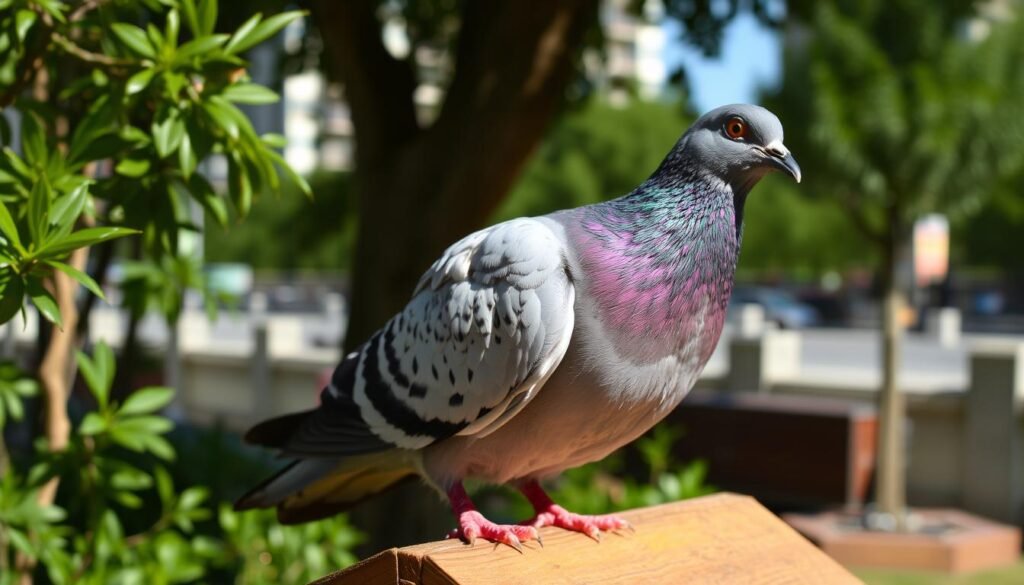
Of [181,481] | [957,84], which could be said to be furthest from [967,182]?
[181,481]

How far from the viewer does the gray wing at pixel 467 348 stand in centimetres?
220

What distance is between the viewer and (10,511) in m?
3.13

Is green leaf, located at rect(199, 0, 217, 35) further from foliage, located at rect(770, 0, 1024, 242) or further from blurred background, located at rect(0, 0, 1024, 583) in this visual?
foliage, located at rect(770, 0, 1024, 242)

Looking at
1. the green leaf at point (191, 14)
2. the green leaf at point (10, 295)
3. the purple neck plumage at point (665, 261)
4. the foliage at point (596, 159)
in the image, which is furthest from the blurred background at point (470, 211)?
the foliage at point (596, 159)

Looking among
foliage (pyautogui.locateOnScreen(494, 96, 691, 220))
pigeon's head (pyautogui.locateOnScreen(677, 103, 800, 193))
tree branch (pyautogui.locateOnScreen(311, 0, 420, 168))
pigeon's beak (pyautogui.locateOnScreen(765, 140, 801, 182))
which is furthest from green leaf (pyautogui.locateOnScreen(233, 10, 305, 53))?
foliage (pyautogui.locateOnScreen(494, 96, 691, 220))

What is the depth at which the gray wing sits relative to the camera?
86.5 inches

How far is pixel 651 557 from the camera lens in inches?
95.7

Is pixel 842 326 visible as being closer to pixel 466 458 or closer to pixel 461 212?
pixel 461 212

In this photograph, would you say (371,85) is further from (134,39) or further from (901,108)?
(901,108)

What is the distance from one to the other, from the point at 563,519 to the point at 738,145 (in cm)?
96

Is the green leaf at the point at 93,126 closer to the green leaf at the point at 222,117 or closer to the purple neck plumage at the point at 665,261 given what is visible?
the green leaf at the point at 222,117

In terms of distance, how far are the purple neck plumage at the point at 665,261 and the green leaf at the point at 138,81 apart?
1.04 metres

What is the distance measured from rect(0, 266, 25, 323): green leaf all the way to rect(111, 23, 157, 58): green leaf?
0.63 metres

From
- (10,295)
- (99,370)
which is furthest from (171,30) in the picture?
(99,370)
